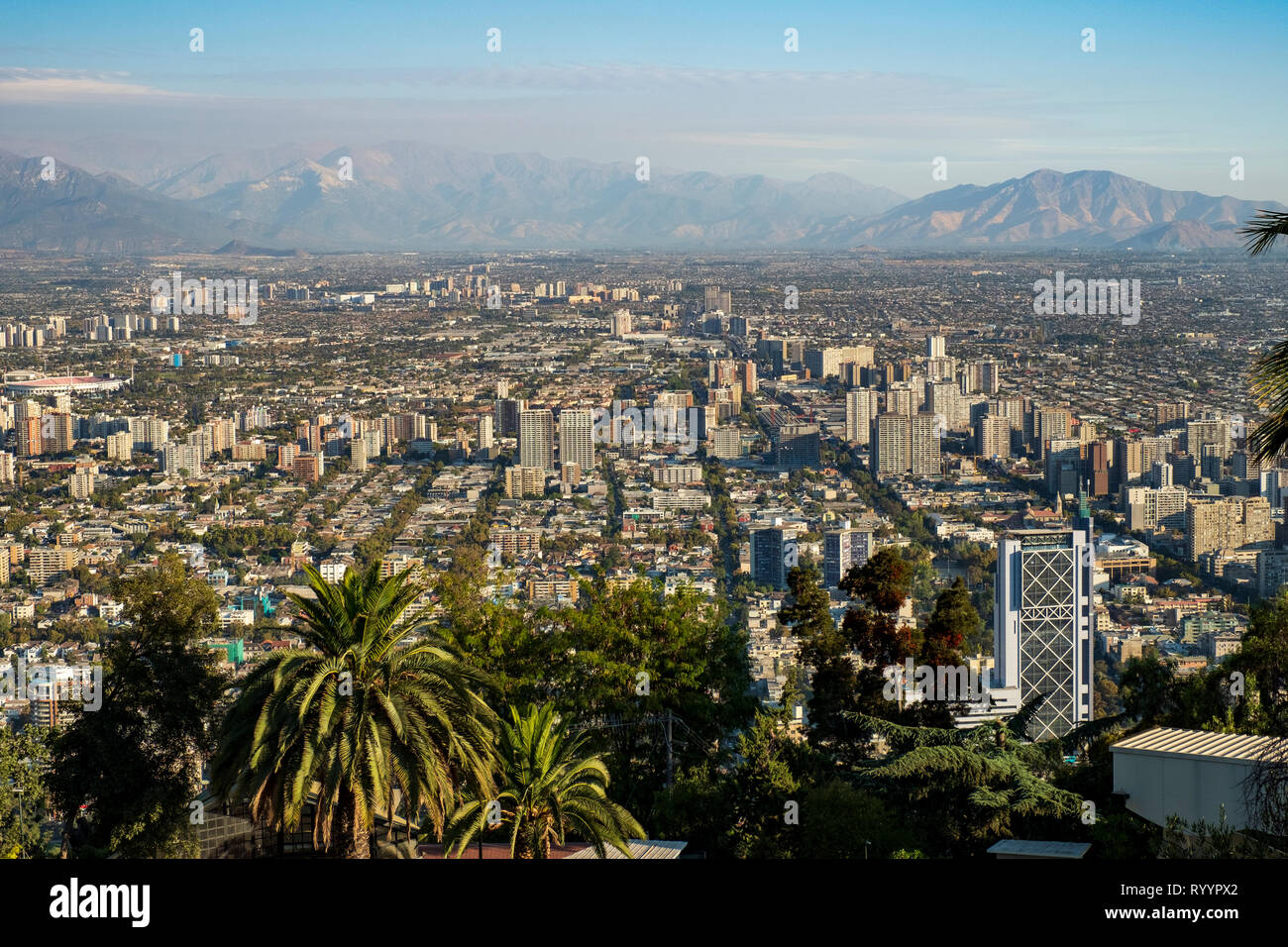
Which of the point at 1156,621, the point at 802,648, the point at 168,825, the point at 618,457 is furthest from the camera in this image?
the point at 618,457

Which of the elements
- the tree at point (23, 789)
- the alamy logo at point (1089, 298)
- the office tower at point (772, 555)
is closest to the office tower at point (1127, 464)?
the office tower at point (772, 555)

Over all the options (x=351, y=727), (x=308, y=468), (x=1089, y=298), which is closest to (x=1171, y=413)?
(x=1089, y=298)

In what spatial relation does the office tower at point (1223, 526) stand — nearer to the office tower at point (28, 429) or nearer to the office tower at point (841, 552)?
the office tower at point (841, 552)

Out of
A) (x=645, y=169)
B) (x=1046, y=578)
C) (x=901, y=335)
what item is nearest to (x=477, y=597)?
(x=1046, y=578)

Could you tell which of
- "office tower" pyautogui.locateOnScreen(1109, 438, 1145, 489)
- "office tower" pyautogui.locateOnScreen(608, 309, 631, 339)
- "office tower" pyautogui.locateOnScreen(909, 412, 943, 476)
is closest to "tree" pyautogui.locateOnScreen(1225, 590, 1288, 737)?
"office tower" pyautogui.locateOnScreen(1109, 438, 1145, 489)

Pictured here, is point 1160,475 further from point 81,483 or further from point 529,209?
point 529,209
